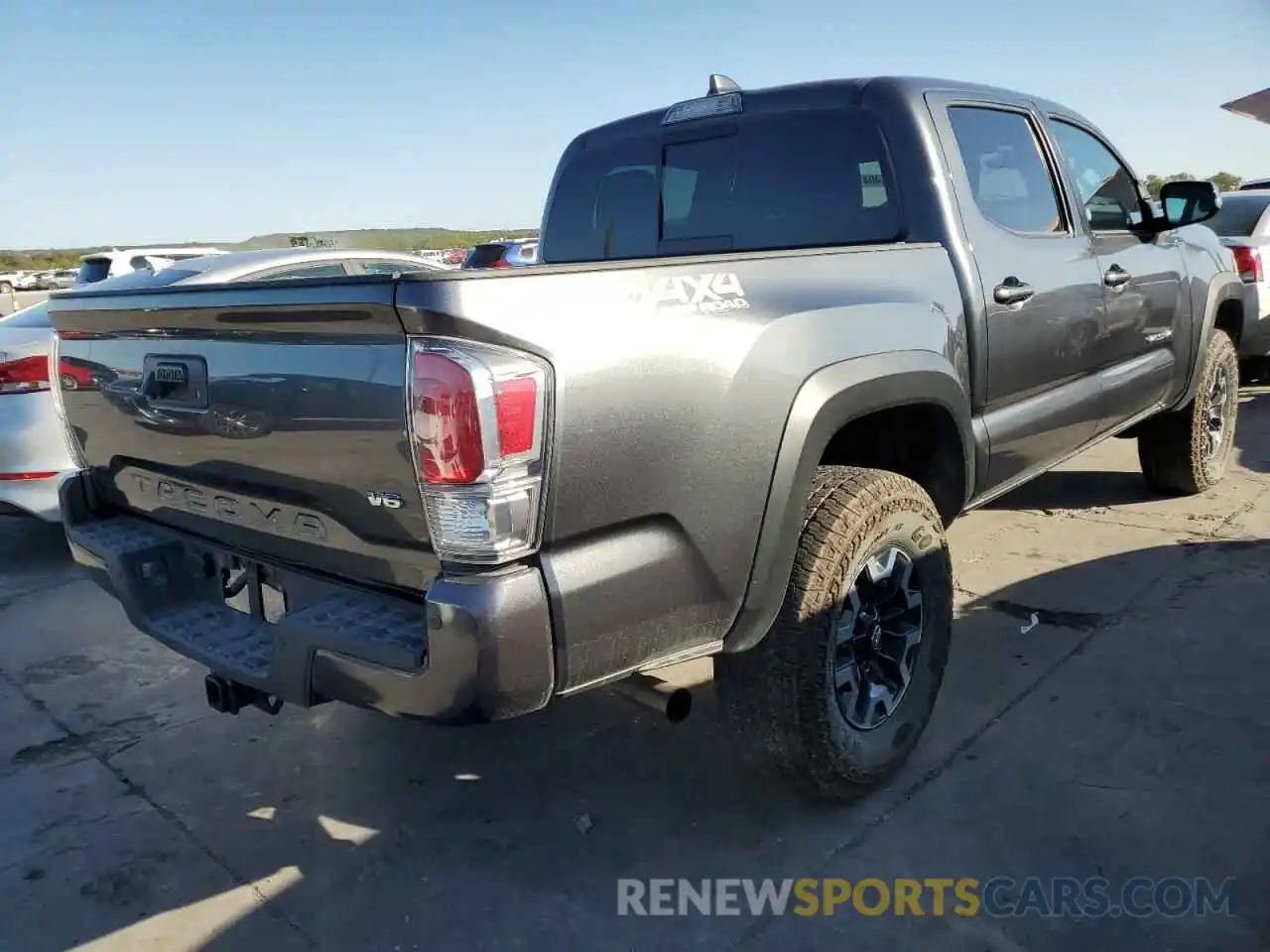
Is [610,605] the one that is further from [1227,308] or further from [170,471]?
[1227,308]

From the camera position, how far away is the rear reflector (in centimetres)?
492

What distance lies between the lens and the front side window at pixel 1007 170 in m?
3.29

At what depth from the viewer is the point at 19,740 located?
3357 millimetres

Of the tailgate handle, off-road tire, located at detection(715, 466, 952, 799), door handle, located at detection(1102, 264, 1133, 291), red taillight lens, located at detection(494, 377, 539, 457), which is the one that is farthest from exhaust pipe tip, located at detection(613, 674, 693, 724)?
door handle, located at detection(1102, 264, 1133, 291)

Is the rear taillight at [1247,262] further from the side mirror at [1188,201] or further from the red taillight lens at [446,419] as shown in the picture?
the red taillight lens at [446,419]

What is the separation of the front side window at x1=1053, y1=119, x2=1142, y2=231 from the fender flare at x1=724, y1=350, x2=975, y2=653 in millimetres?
1914

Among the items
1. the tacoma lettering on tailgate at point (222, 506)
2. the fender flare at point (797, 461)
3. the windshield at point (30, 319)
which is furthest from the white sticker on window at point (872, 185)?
the windshield at point (30, 319)

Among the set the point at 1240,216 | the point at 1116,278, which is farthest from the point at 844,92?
the point at 1240,216

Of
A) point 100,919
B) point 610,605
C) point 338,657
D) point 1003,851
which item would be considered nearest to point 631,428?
point 610,605

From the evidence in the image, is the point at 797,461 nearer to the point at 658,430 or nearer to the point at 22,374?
the point at 658,430

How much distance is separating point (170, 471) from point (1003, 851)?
7.71ft

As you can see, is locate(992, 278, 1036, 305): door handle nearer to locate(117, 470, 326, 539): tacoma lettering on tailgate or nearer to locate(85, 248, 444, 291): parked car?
locate(117, 470, 326, 539): tacoma lettering on tailgate

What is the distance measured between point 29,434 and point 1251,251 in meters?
7.88

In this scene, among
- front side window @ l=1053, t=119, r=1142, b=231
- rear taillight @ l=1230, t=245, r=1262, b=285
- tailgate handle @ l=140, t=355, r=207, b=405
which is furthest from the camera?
rear taillight @ l=1230, t=245, r=1262, b=285
